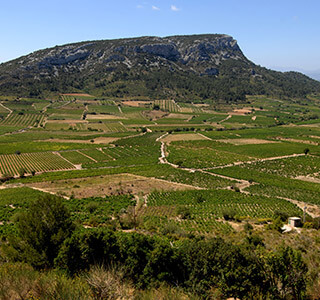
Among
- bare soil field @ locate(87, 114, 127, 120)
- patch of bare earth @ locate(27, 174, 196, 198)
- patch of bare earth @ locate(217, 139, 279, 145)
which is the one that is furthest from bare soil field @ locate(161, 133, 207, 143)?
patch of bare earth @ locate(27, 174, 196, 198)

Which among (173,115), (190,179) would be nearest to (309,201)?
(190,179)

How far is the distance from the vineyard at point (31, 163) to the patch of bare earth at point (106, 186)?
44.0 ft

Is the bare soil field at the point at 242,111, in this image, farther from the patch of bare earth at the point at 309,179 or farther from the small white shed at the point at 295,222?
the small white shed at the point at 295,222

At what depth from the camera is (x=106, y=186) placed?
59625 millimetres

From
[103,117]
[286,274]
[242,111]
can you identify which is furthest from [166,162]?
[242,111]

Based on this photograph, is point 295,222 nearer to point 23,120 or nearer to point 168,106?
point 23,120

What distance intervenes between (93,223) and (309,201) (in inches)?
1390

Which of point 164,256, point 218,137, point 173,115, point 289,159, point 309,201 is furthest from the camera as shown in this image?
point 173,115

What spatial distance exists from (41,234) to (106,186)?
38514 mm

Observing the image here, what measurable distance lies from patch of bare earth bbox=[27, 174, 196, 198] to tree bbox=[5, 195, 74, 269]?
30431 millimetres

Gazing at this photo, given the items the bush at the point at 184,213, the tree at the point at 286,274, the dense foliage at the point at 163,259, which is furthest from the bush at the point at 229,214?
the tree at the point at 286,274

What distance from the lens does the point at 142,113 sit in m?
170

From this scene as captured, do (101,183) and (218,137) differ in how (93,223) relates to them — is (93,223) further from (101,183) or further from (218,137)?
(218,137)

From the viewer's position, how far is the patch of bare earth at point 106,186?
5538 centimetres
